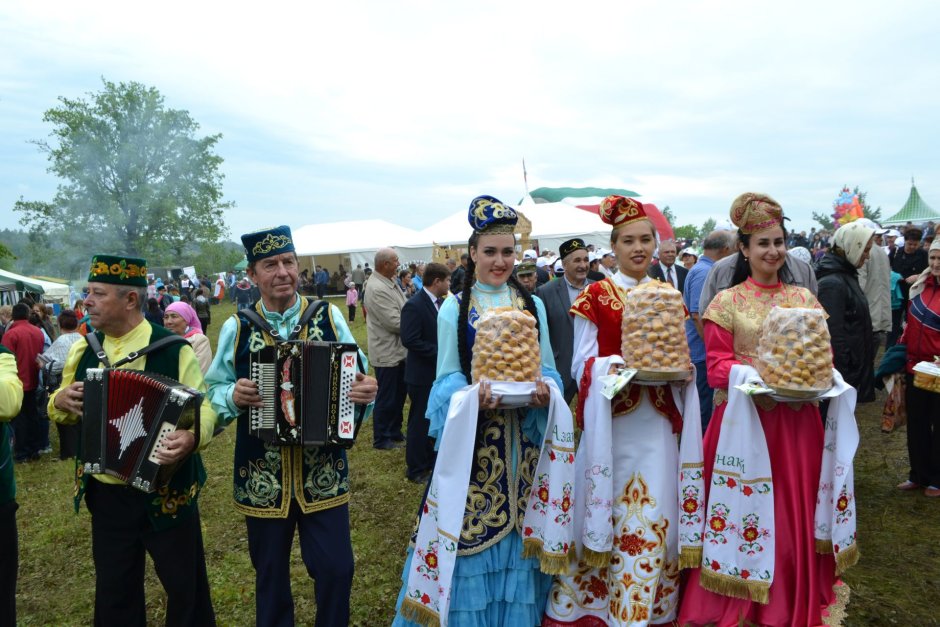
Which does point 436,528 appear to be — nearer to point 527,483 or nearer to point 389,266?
point 527,483

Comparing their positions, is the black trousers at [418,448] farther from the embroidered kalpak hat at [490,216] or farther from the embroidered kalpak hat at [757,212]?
the embroidered kalpak hat at [757,212]

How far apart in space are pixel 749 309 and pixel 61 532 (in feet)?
20.1

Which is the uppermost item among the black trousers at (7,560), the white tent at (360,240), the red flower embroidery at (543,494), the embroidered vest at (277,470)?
the white tent at (360,240)

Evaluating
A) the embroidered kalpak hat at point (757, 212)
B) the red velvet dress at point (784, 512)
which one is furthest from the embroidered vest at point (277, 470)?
the embroidered kalpak hat at point (757, 212)

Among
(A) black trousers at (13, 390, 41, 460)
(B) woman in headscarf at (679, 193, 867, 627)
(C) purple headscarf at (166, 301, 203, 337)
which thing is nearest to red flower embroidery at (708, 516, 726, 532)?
(B) woman in headscarf at (679, 193, 867, 627)

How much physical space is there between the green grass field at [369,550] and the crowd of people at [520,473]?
0.76 m

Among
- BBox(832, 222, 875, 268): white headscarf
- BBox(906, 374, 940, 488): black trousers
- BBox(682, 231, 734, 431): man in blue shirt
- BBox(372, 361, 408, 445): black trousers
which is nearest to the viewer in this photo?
BBox(832, 222, 875, 268): white headscarf

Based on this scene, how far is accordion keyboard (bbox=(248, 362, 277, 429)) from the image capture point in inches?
112

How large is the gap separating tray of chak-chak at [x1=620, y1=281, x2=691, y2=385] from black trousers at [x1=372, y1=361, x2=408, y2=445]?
179 inches

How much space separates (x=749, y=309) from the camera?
11.9ft

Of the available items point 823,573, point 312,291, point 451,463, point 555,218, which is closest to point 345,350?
point 451,463

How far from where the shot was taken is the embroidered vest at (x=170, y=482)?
304cm

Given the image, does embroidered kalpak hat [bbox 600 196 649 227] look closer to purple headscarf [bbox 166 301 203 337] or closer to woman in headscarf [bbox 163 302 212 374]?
woman in headscarf [bbox 163 302 212 374]

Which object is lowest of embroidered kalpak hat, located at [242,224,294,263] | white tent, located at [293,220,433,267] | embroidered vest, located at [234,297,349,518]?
embroidered vest, located at [234,297,349,518]
